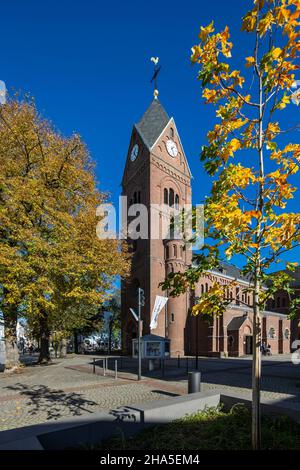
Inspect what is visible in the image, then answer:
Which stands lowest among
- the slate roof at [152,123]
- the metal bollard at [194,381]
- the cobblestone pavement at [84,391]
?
the cobblestone pavement at [84,391]

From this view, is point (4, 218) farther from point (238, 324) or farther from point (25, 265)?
point (238, 324)

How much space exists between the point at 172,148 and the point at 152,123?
426 cm

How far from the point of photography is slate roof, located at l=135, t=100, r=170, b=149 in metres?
41.1

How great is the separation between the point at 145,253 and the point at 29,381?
22.2m

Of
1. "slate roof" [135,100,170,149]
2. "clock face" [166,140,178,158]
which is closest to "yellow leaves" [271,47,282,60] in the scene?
"slate roof" [135,100,170,149]

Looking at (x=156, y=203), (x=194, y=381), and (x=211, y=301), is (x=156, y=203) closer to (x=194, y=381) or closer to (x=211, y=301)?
(x=194, y=381)

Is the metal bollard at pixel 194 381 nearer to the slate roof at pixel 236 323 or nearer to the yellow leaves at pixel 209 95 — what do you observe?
→ the yellow leaves at pixel 209 95

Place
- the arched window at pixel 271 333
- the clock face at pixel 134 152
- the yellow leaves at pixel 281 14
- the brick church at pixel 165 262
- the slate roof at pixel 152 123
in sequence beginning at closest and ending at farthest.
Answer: the yellow leaves at pixel 281 14, the brick church at pixel 165 262, the slate roof at pixel 152 123, the clock face at pixel 134 152, the arched window at pixel 271 333

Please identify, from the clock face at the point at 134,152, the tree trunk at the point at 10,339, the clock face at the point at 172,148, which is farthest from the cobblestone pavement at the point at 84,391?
the clock face at the point at 134,152

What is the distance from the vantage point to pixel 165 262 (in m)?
37.2

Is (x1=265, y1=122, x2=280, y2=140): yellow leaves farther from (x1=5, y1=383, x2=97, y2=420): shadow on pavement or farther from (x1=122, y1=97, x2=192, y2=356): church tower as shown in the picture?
(x1=122, y1=97, x2=192, y2=356): church tower

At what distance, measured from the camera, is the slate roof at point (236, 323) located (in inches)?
1455
